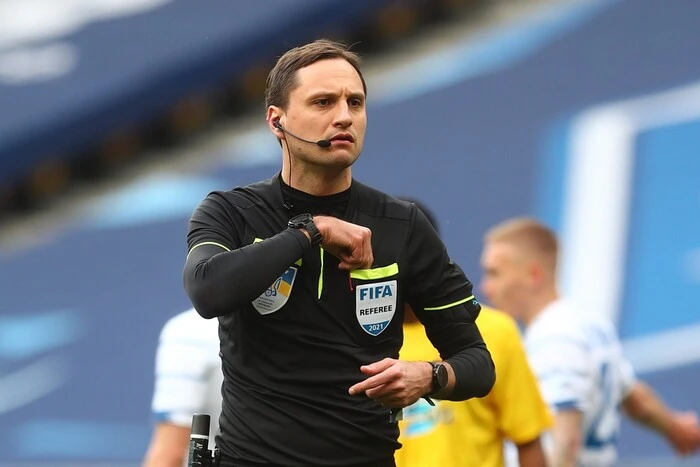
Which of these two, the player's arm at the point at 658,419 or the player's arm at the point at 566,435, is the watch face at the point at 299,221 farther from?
the player's arm at the point at 658,419

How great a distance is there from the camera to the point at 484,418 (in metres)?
3.86

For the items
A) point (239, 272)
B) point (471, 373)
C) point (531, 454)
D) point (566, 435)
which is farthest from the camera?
point (566, 435)

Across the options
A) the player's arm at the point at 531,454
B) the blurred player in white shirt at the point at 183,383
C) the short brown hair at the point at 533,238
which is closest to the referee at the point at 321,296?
the blurred player in white shirt at the point at 183,383

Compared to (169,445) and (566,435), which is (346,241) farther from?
(566,435)

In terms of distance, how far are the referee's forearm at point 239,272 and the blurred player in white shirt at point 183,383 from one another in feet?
3.65

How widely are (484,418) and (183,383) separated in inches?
35.2

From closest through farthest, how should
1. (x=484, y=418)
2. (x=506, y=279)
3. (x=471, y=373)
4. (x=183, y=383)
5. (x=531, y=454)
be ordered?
(x=471, y=373), (x=183, y=383), (x=484, y=418), (x=531, y=454), (x=506, y=279)

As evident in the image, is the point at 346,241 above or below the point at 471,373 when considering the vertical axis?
above

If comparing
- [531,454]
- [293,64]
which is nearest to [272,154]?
[531,454]

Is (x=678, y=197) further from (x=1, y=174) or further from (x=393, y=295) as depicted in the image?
(x=393, y=295)

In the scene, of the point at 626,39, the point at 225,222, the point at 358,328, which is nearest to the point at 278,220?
the point at 225,222

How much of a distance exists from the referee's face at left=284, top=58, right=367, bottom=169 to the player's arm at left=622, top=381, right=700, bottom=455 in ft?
9.86

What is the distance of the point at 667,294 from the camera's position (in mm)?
8758

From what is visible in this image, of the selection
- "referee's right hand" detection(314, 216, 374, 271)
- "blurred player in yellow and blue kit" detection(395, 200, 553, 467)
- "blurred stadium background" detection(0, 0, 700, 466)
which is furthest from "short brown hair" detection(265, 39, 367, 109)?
"blurred stadium background" detection(0, 0, 700, 466)
